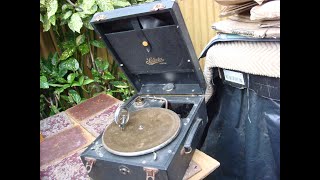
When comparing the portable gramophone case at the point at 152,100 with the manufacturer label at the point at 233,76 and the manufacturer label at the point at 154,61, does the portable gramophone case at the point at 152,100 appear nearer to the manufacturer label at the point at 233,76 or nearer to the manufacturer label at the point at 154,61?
the manufacturer label at the point at 154,61

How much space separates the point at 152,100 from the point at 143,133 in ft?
1.33

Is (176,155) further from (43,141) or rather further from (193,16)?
(193,16)

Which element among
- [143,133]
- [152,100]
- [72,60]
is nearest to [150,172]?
[143,133]

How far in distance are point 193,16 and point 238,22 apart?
43.8 inches

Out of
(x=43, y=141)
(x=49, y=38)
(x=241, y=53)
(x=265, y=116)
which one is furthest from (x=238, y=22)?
(x=49, y=38)

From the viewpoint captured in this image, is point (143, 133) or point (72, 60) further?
point (72, 60)

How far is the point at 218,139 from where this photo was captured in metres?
1.72

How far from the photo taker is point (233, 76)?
142 centimetres

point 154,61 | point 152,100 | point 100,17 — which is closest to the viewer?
point 100,17

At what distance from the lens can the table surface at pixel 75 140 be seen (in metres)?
1.26

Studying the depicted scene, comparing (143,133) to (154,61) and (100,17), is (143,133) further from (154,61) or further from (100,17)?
(100,17)


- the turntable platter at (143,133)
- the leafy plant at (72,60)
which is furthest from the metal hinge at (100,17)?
the leafy plant at (72,60)

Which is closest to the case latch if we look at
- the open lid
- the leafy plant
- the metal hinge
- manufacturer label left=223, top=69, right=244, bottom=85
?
the open lid

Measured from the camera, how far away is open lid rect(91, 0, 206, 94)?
1.28 meters
